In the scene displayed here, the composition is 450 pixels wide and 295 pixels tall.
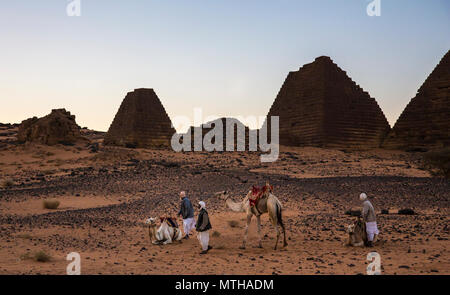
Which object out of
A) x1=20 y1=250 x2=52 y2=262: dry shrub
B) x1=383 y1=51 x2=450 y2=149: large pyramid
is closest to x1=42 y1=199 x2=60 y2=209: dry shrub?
x1=20 y1=250 x2=52 y2=262: dry shrub

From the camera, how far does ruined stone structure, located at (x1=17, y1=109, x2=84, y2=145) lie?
124 ft

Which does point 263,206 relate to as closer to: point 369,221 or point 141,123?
point 369,221

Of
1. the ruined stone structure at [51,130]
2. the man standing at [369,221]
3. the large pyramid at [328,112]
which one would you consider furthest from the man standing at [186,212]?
the large pyramid at [328,112]

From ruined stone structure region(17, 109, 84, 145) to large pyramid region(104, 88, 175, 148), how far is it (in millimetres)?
4774

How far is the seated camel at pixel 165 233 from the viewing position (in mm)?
11164

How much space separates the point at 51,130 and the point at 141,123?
28.5ft

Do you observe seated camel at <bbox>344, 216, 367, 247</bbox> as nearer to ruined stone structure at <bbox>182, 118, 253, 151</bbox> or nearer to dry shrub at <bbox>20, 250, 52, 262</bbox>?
dry shrub at <bbox>20, 250, 52, 262</bbox>

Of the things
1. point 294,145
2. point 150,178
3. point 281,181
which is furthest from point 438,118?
point 150,178

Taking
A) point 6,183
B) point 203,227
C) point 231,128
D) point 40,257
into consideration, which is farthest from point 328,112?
point 40,257

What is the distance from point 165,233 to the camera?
11164 mm

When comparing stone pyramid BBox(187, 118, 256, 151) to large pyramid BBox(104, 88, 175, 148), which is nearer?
large pyramid BBox(104, 88, 175, 148)

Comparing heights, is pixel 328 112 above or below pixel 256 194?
above

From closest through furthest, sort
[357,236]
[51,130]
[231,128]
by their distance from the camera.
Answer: [357,236], [51,130], [231,128]

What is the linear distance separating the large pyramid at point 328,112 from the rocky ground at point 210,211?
5460 mm
